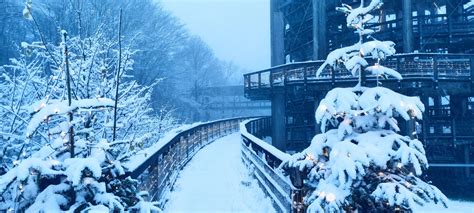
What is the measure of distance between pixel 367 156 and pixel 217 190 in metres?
5.55

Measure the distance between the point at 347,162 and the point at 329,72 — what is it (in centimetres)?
1528

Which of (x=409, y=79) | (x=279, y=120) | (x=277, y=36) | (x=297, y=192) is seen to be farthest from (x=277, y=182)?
(x=277, y=36)

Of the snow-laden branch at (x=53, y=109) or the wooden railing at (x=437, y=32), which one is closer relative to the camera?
the snow-laden branch at (x=53, y=109)

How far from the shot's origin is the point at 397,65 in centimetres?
1748

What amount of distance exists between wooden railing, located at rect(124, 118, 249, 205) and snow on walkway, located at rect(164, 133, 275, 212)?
1.10 ft

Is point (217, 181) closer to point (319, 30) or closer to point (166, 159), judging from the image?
point (166, 159)

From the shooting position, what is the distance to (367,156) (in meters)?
4.41

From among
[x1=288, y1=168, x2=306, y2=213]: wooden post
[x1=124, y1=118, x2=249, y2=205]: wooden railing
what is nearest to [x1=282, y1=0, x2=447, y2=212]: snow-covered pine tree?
[x1=288, y1=168, x2=306, y2=213]: wooden post

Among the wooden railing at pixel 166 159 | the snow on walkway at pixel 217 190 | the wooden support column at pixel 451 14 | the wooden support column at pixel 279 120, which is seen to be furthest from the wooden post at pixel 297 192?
the wooden support column at pixel 451 14

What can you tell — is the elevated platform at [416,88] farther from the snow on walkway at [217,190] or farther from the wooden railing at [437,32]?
the snow on walkway at [217,190]

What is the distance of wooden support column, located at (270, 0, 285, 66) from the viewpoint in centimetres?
2722

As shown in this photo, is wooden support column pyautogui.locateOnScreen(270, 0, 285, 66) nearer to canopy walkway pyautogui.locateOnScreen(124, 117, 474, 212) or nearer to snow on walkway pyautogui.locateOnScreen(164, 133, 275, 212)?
canopy walkway pyautogui.locateOnScreen(124, 117, 474, 212)

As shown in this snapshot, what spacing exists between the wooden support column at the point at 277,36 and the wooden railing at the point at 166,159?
7262 millimetres

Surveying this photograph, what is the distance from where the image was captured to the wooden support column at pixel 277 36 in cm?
2722
